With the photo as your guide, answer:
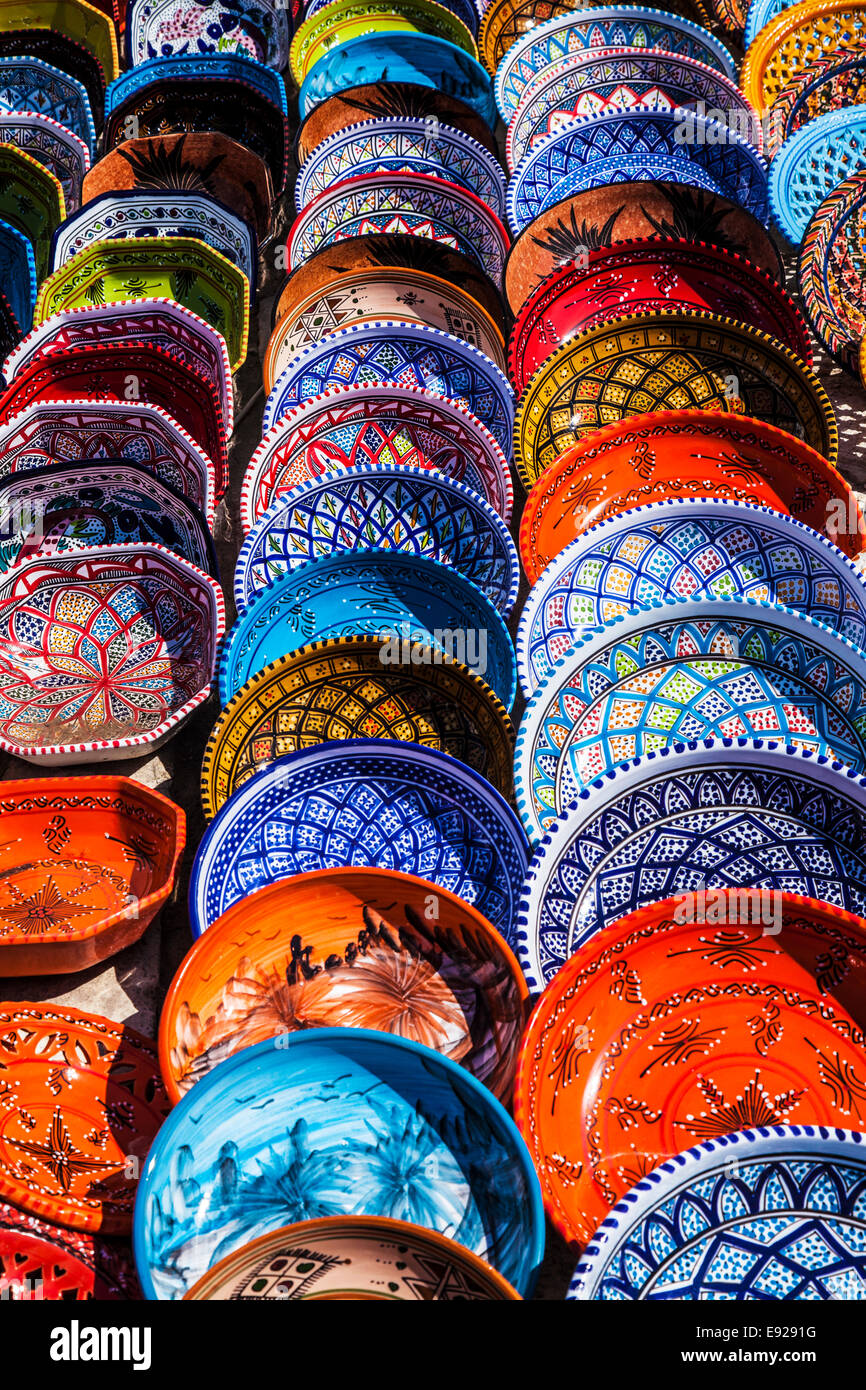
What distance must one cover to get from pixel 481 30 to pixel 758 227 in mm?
1958

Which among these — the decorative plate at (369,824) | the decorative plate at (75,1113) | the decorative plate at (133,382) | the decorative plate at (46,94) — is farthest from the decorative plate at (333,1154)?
the decorative plate at (46,94)

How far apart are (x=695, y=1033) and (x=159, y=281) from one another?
3222 millimetres

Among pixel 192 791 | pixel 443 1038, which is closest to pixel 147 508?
pixel 192 791

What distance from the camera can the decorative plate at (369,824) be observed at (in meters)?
2.73

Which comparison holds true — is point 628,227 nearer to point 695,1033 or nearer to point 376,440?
point 376,440

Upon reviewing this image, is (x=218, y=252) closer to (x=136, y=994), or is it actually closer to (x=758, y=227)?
(x=758, y=227)

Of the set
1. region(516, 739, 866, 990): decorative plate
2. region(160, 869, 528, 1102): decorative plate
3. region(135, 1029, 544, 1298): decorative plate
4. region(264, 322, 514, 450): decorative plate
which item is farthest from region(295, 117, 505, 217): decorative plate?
region(135, 1029, 544, 1298): decorative plate

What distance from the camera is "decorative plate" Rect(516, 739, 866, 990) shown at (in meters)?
2.46

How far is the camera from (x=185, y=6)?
5.74 meters

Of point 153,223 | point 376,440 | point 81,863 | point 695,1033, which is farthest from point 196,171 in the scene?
point 695,1033

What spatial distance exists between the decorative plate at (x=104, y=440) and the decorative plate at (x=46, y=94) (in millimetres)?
2025

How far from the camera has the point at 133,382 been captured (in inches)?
158

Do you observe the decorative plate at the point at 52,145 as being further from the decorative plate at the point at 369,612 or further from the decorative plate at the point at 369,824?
the decorative plate at the point at 369,824

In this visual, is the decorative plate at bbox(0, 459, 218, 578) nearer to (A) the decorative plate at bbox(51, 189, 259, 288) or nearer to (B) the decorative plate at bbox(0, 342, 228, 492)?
(B) the decorative plate at bbox(0, 342, 228, 492)
